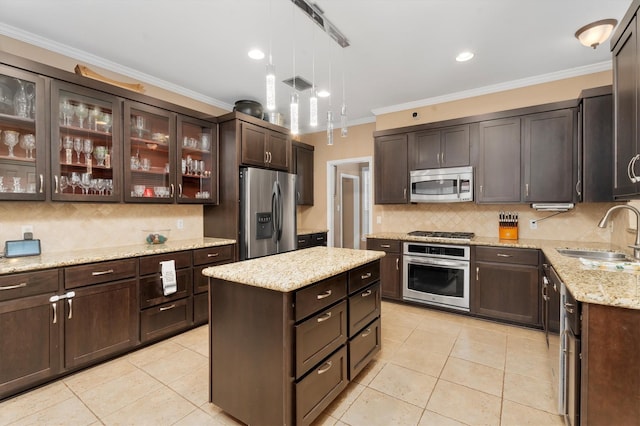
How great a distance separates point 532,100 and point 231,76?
3653 mm

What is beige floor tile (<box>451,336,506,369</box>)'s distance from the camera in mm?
2535

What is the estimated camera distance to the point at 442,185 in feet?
12.6

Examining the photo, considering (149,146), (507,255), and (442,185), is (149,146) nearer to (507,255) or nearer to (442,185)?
(442,185)

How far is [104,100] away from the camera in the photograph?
2762 millimetres

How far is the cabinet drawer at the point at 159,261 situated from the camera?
276 cm

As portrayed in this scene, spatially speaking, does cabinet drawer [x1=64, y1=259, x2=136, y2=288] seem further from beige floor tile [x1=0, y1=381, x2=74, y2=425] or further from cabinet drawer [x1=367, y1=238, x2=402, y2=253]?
cabinet drawer [x1=367, y1=238, x2=402, y2=253]

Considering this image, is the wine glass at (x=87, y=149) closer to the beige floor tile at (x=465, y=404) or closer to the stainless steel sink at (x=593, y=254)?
the beige floor tile at (x=465, y=404)

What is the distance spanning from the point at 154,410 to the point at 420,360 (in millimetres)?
2069

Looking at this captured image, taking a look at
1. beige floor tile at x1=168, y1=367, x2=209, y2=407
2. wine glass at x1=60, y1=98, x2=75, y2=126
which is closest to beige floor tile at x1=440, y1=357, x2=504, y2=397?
beige floor tile at x1=168, y1=367, x2=209, y2=407

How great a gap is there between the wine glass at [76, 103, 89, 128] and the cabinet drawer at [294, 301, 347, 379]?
9.06 ft

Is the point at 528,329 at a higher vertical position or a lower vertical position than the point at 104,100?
lower

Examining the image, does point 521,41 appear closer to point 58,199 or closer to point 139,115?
point 139,115

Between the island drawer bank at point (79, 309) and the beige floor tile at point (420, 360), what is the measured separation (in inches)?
87.4

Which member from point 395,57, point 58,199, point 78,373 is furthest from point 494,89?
point 78,373
